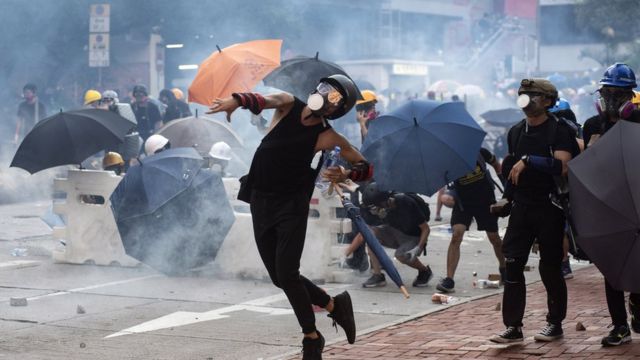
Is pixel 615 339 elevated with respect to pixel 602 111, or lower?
lower

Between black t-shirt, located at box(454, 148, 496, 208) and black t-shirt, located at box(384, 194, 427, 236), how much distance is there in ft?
1.38

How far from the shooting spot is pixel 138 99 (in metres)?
16.5

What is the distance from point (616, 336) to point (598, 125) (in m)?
1.27

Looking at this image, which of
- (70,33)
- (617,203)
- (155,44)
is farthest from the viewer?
(155,44)

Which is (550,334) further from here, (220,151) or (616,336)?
(220,151)

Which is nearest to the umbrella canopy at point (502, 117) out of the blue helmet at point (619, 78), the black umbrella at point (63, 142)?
the black umbrella at point (63, 142)

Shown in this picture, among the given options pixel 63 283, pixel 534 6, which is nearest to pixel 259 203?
pixel 63 283

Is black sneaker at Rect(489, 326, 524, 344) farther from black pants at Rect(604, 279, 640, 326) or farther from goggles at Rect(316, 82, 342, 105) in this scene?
goggles at Rect(316, 82, 342, 105)

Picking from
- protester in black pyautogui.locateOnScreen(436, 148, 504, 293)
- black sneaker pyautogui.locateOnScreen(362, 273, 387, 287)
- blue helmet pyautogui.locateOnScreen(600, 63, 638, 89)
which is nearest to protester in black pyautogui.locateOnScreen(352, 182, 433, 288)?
black sneaker pyautogui.locateOnScreen(362, 273, 387, 287)

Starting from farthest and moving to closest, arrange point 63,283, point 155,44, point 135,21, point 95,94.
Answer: point 155,44, point 135,21, point 95,94, point 63,283

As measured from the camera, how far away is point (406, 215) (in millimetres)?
9773

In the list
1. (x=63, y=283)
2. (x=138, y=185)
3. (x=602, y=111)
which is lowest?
(x=63, y=283)

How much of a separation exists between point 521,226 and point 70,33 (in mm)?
16432

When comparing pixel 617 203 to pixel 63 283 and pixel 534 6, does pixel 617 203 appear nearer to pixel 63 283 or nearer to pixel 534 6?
pixel 63 283
